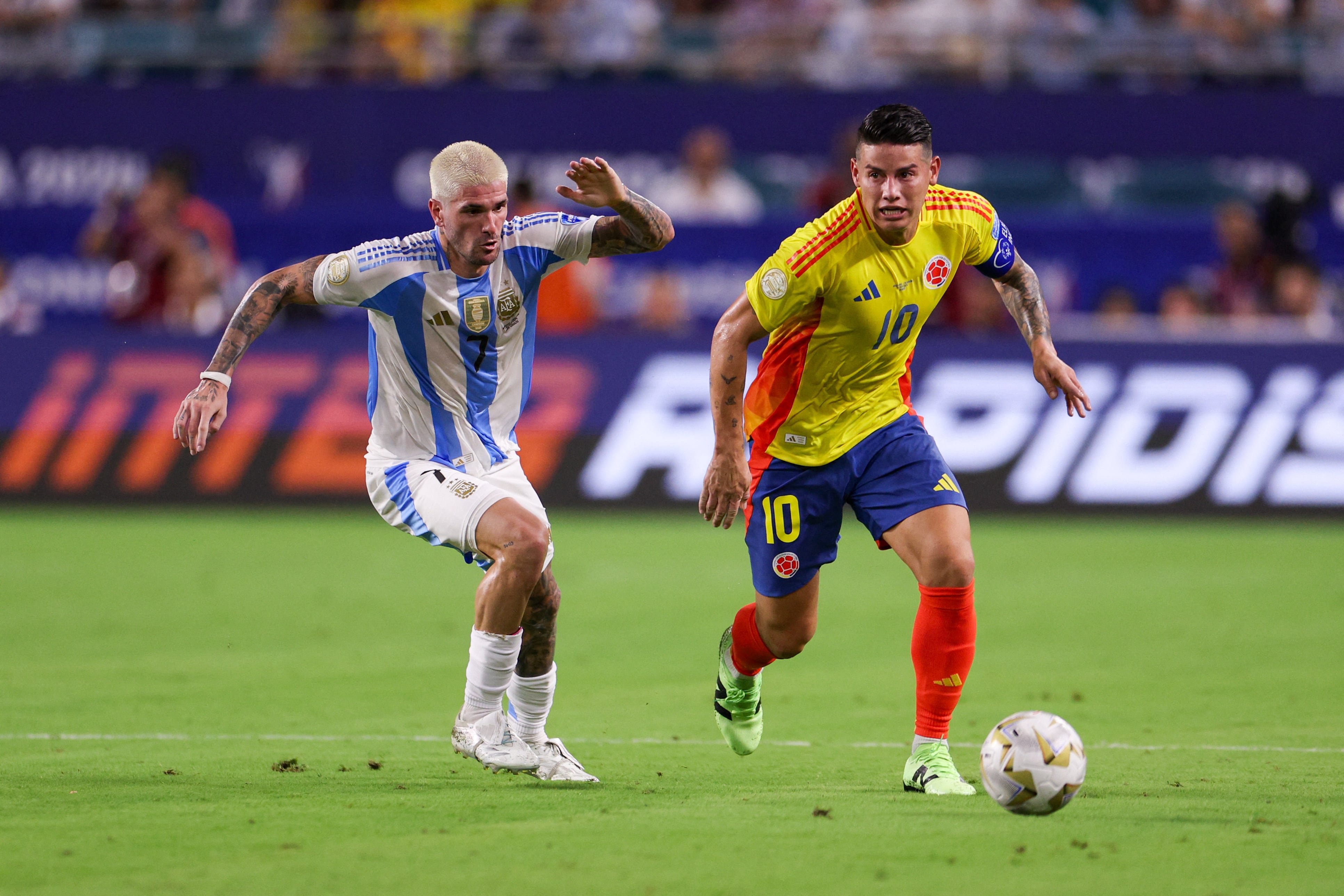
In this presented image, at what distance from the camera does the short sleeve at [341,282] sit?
6.48 metres

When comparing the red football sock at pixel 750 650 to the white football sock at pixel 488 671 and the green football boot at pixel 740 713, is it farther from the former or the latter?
the white football sock at pixel 488 671

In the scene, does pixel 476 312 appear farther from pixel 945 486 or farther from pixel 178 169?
pixel 178 169

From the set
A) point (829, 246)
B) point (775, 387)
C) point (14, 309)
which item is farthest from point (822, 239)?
point (14, 309)

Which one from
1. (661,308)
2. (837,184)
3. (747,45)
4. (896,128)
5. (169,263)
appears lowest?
(896,128)

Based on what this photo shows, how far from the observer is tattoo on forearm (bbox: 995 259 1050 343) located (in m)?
6.79

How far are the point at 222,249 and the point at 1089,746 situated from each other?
1184 centimetres

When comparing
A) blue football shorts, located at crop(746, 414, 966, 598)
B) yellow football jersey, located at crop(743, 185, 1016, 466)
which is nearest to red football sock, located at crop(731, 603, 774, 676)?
blue football shorts, located at crop(746, 414, 966, 598)

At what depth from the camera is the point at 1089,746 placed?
7062 mm

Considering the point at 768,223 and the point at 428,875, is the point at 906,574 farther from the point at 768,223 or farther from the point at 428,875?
the point at 428,875

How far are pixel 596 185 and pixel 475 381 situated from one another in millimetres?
938

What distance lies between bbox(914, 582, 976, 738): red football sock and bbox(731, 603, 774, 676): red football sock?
0.87m

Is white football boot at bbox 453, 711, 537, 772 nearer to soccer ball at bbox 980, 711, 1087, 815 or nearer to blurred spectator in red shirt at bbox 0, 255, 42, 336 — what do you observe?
soccer ball at bbox 980, 711, 1087, 815

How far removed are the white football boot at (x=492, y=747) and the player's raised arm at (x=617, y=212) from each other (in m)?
1.78

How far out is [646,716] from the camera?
25.6 ft
